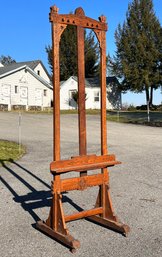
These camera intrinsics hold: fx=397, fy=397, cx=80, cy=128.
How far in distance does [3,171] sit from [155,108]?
1671 inches

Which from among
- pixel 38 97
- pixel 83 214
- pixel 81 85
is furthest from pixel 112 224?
pixel 38 97

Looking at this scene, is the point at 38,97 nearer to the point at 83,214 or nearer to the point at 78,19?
the point at 78,19

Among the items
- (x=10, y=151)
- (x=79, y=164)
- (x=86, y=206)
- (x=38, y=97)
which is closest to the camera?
(x=79, y=164)

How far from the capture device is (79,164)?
5.36 m

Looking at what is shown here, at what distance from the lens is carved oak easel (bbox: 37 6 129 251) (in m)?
5.12

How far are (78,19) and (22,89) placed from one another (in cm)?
3655

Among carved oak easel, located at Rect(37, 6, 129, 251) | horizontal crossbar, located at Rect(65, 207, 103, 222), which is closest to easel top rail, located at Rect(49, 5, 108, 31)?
carved oak easel, located at Rect(37, 6, 129, 251)

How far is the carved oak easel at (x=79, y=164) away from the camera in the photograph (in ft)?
16.8

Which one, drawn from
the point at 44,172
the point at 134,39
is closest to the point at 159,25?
the point at 134,39

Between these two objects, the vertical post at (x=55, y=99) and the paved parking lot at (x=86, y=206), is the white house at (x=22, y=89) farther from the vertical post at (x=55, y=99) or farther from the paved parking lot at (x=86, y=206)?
the vertical post at (x=55, y=99)

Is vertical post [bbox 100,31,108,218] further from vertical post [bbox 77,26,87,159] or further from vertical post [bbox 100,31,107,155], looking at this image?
vertical post [bbox 77,26,87,159]

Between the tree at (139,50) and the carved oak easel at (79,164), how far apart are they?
41547 millimetres

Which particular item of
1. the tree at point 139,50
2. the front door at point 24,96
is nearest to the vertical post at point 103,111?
the front door at point 24,96

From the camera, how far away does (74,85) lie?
47469 mm
